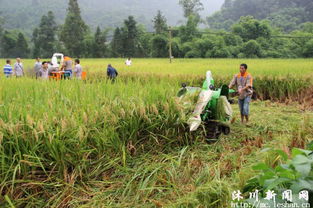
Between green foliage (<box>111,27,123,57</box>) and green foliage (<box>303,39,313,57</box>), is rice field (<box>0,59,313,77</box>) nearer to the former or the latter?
green foliage (<box>303,39,313,57</box>)

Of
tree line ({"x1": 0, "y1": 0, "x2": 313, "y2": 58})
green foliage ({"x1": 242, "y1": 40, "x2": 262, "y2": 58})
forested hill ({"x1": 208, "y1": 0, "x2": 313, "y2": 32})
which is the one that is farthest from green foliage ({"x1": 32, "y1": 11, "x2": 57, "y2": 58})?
forested hill ({"x1": 208, "y1": 0, "x2": 313, "y2": 32})

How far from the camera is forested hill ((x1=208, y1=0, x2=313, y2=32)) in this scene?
66.2 meters

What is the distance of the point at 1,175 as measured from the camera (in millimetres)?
2713

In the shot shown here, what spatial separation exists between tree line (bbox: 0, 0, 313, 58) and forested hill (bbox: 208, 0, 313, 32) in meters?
14.1

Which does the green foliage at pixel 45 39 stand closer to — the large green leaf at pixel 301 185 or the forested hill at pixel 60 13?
the forested hill at pixel 60 13

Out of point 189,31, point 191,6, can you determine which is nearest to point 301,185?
point 189,31

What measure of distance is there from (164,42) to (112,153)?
42.6 meters

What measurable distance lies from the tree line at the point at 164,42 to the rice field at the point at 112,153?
1489 inches

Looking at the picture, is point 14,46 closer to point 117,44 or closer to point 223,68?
point 117,44

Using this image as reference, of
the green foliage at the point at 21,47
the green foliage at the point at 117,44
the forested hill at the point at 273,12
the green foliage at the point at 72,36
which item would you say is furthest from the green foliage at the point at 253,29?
the green foliage at the point at 21,47

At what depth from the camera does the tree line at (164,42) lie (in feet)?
139

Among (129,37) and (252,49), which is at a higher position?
(129,37)

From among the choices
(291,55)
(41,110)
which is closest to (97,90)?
(41,110)

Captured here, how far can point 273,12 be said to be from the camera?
75.4 metres
